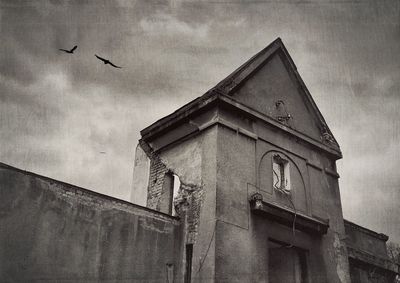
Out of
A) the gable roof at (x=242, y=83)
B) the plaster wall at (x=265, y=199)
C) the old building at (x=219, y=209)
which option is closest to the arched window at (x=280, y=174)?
the old building at (x=219, y=209)

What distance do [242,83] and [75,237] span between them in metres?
6.36

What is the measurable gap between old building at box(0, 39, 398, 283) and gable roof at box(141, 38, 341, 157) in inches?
1.4

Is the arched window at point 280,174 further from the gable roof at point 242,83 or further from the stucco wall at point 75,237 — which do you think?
the stucco wall at point 75,237

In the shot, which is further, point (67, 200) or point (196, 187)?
point (196, 187)

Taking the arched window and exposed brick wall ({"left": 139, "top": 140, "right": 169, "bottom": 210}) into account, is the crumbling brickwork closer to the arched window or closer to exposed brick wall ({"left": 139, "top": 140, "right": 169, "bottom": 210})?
exposed brick wall ({"left": 139, "top": 140, "right": 169, "bottom": 210})

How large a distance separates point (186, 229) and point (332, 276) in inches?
176

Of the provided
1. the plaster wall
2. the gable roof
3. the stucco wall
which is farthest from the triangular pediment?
the stucco wall

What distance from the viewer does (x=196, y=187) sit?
10.9 meters

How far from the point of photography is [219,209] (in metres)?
10.2

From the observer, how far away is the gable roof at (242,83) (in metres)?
11.7

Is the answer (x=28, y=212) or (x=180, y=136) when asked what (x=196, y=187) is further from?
(x=28, y=212)

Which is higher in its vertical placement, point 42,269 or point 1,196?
point 1,196

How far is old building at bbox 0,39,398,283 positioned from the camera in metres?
8.70

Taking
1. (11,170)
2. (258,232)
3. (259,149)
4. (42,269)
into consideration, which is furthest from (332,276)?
(11,170)
